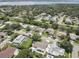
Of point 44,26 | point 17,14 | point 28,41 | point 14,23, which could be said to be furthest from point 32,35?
point 17,14

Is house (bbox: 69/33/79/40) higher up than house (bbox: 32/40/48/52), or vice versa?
house (bbox: 69/33/79/40)

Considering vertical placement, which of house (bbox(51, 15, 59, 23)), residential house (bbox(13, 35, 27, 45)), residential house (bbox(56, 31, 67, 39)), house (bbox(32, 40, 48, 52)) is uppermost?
house (bbox(51, 15, 59, 23))

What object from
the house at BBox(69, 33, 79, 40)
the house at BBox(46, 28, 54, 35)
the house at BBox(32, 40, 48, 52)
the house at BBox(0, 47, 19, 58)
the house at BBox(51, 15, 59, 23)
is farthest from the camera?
the house at BBox(51, 15, 59, 23)

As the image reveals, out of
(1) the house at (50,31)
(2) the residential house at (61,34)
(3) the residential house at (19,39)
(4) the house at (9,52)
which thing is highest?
(1) the house at (50,31)

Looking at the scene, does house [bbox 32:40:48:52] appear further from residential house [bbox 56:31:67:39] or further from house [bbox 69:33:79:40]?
house [bbox 69:33:79:40]

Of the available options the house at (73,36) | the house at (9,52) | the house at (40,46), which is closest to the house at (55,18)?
the house at (73,36)

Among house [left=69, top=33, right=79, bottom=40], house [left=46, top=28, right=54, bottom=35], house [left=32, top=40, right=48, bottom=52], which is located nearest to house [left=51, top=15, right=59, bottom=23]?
house [left=46, top=28, right=54, bottom=35]

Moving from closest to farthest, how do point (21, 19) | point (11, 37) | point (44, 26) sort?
1. point (11, 37)
2. point (44, 26)
3. point (21, 19)

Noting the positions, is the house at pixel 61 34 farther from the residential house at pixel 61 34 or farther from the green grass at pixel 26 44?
the green grass at pixel 26 44

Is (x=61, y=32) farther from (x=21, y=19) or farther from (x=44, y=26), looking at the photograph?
(x=21, y=19)
